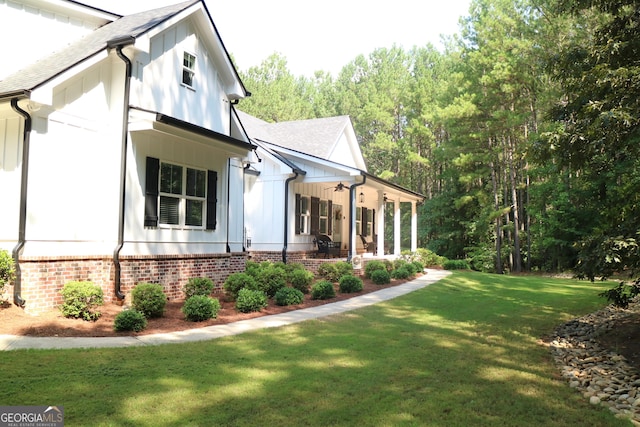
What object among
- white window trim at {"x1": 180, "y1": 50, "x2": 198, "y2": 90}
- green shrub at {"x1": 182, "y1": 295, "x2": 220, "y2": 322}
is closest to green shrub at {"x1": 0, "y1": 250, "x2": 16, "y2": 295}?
green shrub at {"x1": 182, "y1": 295, "x2": 220, "y2": 322}

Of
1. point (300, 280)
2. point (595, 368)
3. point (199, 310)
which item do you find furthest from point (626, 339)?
point (199, 310)

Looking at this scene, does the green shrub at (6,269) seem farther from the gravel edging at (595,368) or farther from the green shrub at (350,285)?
the gravel edging at (595,368)

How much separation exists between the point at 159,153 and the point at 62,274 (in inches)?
130

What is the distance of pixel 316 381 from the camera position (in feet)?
16.4

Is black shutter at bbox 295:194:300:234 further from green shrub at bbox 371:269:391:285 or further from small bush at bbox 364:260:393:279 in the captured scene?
green shrub at bbox 371:269:391:285

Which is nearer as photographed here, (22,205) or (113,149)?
(22,205)

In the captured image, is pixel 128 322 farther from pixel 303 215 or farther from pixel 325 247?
pixel 303 215

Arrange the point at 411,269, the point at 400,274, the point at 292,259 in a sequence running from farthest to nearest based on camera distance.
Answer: the point at 292,259 < the point at 411,269 < the point at 400,274

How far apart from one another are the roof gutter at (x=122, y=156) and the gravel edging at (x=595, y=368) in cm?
783

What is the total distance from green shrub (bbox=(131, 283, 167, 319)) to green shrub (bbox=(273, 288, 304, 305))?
262cm

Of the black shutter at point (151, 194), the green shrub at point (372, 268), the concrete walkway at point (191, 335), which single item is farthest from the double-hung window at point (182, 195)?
the green shrub at point (372, 268)

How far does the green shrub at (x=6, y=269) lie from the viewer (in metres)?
7.58

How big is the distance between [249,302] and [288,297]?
116cm

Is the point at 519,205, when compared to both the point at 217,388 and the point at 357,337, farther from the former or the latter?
the point at 217,388
